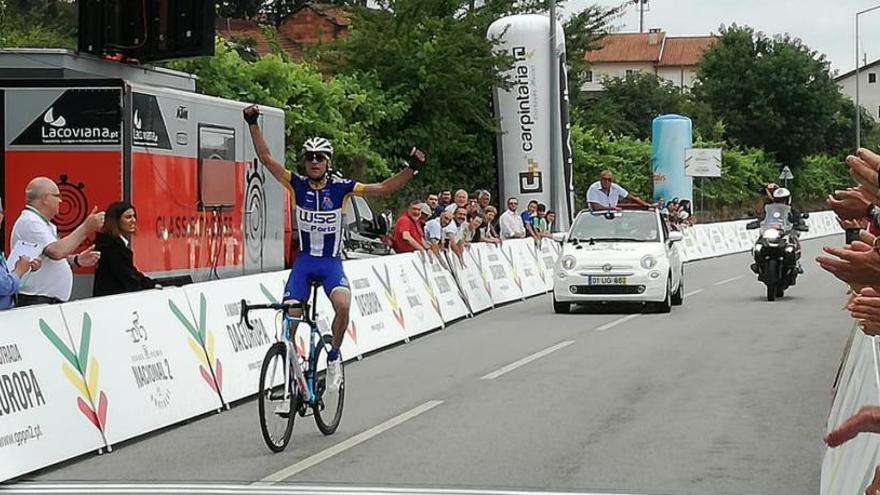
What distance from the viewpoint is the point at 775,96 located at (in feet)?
294

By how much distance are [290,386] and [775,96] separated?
8283 centimetres

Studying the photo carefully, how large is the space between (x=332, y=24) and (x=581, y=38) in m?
14.4

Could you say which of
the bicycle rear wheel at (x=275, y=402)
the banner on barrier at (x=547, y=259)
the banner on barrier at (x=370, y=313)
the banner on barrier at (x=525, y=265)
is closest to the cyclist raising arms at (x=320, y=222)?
the bicycle rear wheel at (x=275, y=402)

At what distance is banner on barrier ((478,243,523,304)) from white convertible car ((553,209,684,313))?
160 cm

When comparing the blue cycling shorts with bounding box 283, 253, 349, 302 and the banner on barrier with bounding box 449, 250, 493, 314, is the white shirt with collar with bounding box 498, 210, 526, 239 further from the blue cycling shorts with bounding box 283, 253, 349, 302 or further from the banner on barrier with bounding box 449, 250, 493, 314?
the blue cycling shorts with bounding box 283, 253, 349, 302

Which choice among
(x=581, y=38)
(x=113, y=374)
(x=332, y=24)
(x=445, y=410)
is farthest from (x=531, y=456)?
(x=332, y=24)

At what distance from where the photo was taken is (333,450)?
9.98 m

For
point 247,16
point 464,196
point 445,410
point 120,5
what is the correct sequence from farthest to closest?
1. point 247,16
2. point 464,196
3. point 120,5
4. point 445,410

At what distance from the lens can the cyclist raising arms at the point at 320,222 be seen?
1061 cm

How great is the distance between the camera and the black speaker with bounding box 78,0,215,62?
1554cm

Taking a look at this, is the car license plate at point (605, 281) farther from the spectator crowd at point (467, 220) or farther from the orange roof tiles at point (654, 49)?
the orange roof tiles at point (654, 49)

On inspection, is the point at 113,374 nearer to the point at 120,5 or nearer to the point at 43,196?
the point at 43,196

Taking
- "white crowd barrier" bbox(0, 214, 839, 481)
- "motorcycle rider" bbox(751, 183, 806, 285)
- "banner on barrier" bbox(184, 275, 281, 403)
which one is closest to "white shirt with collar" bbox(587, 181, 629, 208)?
"motorcycle rider" bbox(751, 183, 806, 285)

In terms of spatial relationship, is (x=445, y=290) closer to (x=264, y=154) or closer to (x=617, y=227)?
(x=617, y=227)
